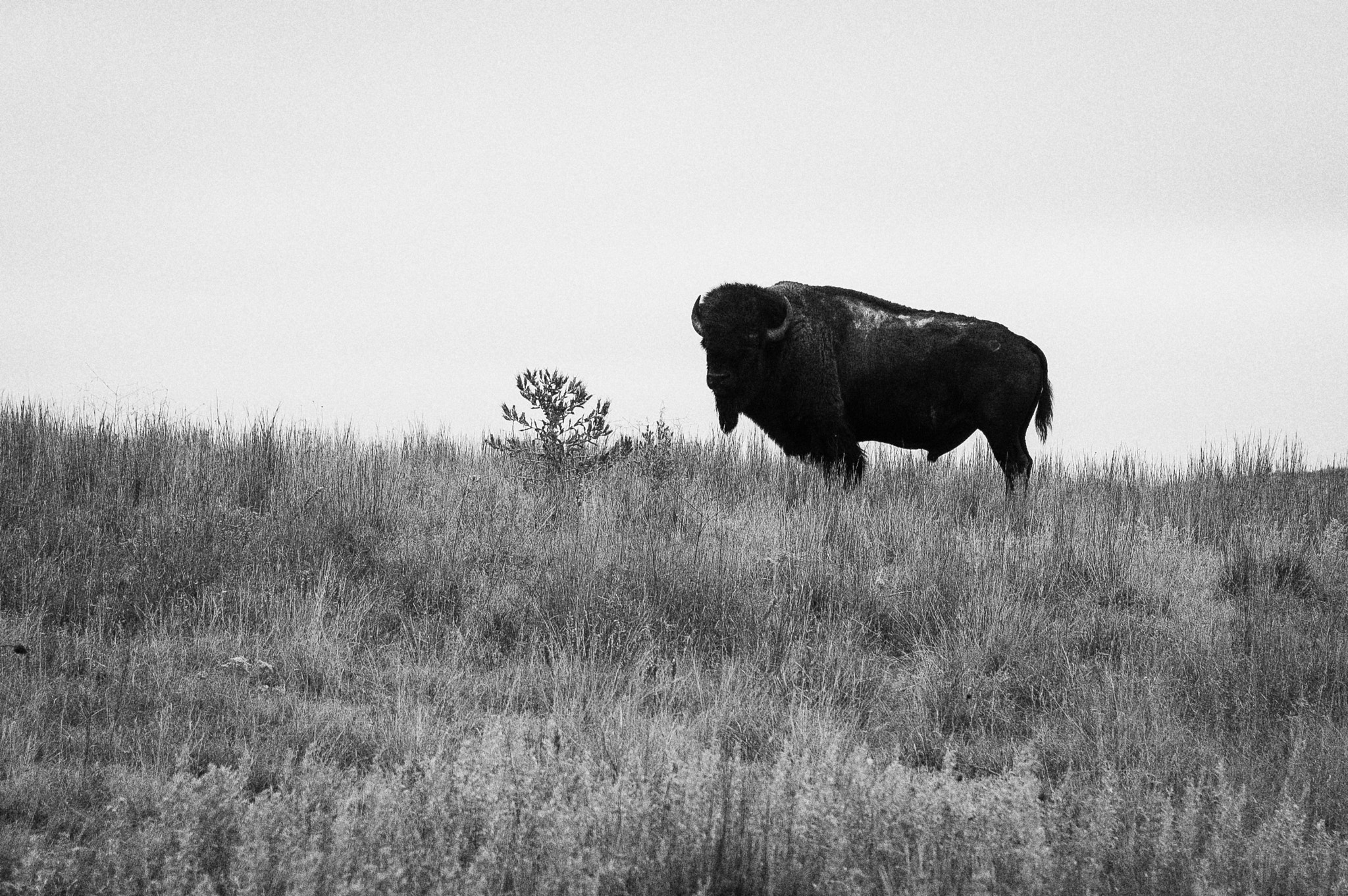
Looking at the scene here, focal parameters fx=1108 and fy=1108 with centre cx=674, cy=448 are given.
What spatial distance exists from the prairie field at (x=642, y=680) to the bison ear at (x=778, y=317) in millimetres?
1706

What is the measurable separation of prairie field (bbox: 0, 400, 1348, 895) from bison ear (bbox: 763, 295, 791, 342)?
5.60 ft

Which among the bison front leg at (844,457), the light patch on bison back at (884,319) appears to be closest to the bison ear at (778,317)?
the light patch on bison back at (884,319)

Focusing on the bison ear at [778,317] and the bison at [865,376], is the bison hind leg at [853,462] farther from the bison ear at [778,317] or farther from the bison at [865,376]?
the bison ear at [778,317]

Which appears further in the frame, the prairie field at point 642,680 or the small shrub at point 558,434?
the small shrub at point 558,434

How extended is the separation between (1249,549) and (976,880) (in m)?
7.51

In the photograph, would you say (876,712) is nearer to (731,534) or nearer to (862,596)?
(862,596)

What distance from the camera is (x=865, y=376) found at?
41.3ft

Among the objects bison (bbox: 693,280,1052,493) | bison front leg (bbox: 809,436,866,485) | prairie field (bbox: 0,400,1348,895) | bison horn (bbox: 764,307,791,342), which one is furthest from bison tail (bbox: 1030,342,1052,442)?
bison horn (bbox: 764,307,791,342)

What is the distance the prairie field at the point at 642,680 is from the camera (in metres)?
4.00

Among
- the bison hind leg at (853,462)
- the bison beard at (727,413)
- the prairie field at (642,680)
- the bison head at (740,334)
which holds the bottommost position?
the prairie field at (642,680)

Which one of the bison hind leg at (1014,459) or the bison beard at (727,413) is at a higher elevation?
the bison beard at (727,413)

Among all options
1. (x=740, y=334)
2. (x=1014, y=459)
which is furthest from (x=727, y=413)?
(x=1014, y=459)

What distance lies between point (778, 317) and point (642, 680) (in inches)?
276

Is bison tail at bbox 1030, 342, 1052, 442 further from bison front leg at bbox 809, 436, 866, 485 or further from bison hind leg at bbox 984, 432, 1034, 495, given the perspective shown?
bison front leg at bbox 809, 436, 866, 485
